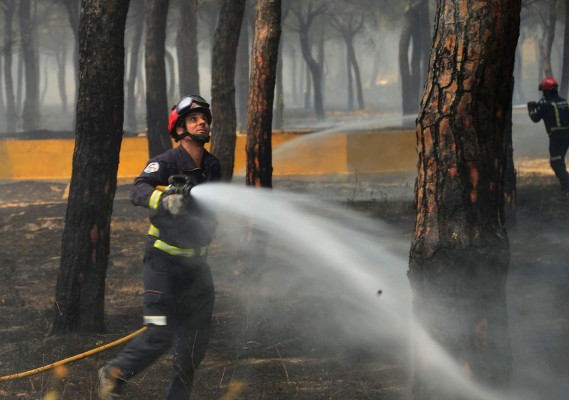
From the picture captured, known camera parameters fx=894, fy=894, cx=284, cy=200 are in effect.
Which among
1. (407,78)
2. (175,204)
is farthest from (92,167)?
(407,78)

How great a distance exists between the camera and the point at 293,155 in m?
18.0

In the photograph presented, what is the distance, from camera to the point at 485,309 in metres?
3.87

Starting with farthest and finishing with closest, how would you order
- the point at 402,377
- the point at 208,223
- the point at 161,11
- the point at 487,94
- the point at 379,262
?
the point at 161,11, the point at 379,262, the point at 402,377, the point at 208,223, the point at 487,94

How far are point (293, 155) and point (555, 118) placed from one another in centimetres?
609

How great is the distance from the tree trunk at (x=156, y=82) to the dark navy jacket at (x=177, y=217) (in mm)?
10669

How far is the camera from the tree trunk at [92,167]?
6.36 m

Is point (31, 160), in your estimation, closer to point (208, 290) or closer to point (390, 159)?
point (390, 159)

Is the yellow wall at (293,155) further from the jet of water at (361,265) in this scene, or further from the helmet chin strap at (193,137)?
the helmet chin strap at (193,137)

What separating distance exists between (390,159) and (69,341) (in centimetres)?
1266

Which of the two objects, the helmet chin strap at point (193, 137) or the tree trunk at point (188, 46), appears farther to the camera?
the tree trunk at point (188, 46)

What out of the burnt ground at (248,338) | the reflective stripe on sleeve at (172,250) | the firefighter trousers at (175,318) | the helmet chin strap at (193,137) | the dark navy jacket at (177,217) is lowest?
the burnt ground at (248,338)

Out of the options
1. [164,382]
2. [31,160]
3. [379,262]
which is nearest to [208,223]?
[164,382]

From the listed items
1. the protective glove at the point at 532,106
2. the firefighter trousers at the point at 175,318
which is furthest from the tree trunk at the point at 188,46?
the firefighter trousers at the point at 175,318

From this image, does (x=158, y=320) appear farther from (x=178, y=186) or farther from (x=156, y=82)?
(x=156, y=82)
